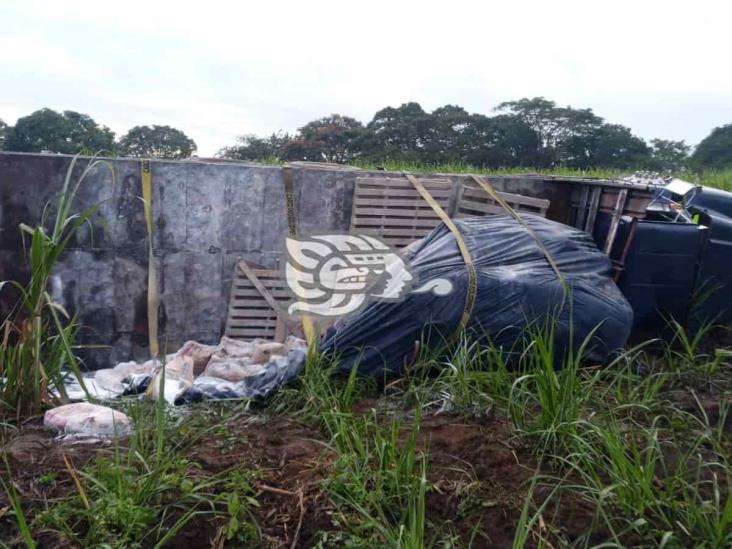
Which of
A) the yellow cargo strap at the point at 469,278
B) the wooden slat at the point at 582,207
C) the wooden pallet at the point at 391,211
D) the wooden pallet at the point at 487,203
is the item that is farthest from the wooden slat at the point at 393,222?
the wooden slat at the point at 582,207

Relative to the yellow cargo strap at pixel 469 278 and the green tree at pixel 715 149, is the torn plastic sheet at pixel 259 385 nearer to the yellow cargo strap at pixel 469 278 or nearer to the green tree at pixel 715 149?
the yellow cargo strap at pixel 469 278

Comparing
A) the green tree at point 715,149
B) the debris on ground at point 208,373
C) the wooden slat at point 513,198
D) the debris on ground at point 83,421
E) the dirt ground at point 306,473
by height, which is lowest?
the debris on ground at point 208,373

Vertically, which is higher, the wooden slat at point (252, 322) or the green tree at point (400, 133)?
the green tree at point (400, 133)

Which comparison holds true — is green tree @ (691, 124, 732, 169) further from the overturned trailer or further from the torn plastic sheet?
the torn plastic sheet

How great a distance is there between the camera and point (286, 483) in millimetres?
2211

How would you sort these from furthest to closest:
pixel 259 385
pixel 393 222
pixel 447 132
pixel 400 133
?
pixel 400 133 → pixel 447 132 → pixel 393 222 → pixel 259 385

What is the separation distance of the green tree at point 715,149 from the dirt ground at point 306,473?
14.3 meters

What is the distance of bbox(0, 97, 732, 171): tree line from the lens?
14.5 metres

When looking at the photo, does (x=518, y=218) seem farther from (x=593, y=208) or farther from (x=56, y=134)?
(x=56, y=134)

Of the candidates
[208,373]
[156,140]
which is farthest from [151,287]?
[156,140]

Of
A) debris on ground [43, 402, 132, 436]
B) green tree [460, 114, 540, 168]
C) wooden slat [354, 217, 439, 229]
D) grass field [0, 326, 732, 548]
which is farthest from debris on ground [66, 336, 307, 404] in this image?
green tree [460, 114, 540, 168]

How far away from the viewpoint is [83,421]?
2691 mm

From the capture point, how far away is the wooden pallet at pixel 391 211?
5.11 m

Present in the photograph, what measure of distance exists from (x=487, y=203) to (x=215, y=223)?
2118mm
